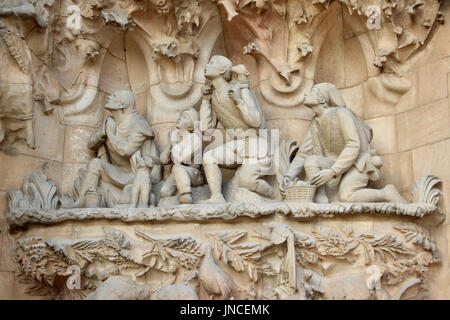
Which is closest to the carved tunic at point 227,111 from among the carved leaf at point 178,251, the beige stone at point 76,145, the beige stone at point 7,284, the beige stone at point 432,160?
the carved leaf at point 178,251

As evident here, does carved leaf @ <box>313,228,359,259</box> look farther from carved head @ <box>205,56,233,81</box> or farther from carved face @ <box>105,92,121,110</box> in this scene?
carved face @ <box>105,92,121,110</box>

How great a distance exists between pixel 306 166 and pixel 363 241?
82 cm

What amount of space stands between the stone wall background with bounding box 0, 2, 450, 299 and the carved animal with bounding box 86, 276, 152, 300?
596 mm

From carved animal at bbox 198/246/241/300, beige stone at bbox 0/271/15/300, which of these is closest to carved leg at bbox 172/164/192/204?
carved animal at bbox 198/246/241/300

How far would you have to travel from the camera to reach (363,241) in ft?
24.6

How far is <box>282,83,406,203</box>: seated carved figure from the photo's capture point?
25.2 ft

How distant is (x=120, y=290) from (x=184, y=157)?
132 centimetres

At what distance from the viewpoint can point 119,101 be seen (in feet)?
27.4

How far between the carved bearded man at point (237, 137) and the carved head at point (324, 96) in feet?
1.48

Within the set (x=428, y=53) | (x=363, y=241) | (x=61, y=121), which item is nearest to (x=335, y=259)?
(x=363, y=241)

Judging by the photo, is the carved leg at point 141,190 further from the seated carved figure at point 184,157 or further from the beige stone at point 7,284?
the beige stone at point 7,284

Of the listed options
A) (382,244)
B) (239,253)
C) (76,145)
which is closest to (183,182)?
(239,253)

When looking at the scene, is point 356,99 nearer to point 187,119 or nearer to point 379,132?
point 379,132

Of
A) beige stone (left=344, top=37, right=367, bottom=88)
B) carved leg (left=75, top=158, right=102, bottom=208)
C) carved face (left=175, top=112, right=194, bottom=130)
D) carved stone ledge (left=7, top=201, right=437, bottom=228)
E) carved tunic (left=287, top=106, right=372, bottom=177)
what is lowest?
carved stone ledge (left=7, top=201, right=437, bottom=228)
